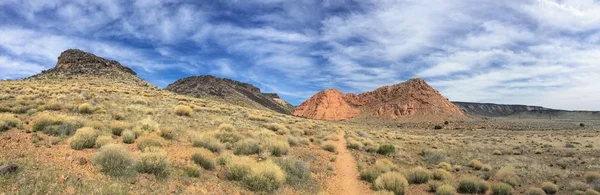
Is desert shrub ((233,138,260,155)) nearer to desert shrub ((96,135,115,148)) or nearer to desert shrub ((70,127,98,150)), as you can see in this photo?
desert shrub ((96,135,115,148))

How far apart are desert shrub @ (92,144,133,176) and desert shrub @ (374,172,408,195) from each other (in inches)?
303

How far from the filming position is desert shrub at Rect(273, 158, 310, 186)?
11.3m

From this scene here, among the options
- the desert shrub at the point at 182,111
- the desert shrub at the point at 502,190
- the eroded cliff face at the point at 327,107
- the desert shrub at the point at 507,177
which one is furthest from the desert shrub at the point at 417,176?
the eroded cliff face at the point at 327,107

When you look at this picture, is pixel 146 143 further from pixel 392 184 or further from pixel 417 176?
pixel 417 176

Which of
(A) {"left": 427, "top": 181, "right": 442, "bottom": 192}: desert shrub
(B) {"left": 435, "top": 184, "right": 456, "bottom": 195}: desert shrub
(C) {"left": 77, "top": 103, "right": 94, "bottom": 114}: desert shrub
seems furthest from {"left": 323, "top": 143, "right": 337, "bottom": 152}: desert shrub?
(C) {"left": 77, "top": 103, "right": 94, "bottom": 114}: desert shrub

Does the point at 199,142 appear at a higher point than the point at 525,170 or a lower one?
higher

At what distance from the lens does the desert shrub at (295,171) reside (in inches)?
446

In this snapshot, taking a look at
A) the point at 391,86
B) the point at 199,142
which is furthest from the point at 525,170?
the point at 391,86

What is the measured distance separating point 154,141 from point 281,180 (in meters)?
4.98

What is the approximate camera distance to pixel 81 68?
2120 inches

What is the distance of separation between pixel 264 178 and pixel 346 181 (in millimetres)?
Result: 3942

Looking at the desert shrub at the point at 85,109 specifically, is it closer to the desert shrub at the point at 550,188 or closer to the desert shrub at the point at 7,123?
the desert shrub at the point at 7,123

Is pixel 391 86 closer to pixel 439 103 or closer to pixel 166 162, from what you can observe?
pixel 439 103

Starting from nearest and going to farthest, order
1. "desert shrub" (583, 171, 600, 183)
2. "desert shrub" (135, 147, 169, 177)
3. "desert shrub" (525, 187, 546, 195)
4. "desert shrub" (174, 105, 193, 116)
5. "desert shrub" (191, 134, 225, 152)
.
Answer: "desert shrub" (135, 147, 169, 177) → "desert shrub" (525, 187, 546, 195) → "desert shrub" (191, 134, 225, 152) → "desert shrub" (583, 171, 600, 183) → "desert shrub" (174, 105, 193, 116)
